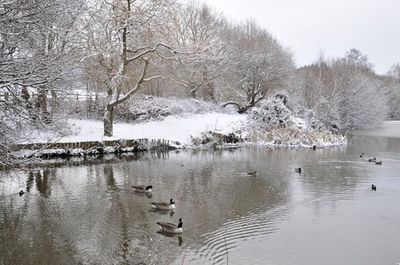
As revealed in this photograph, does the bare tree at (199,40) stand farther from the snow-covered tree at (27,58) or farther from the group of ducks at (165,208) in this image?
the snow-covered tree at (27,58)

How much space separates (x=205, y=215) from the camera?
15.9 m

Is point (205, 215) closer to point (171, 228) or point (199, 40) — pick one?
point (171, 228)

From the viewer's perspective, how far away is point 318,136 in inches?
1588

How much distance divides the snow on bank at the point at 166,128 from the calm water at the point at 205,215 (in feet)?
21.0

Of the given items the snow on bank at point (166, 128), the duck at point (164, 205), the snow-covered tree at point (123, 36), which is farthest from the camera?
the snow on bank at point (166, 128)

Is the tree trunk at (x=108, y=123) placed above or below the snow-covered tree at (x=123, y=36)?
below

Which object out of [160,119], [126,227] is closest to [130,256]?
[126,227]

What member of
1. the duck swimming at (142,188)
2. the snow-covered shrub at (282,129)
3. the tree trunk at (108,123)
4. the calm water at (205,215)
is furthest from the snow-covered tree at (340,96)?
the duck swimming at (142,188)

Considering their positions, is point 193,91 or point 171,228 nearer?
point 171,228

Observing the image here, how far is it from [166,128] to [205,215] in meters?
23.2

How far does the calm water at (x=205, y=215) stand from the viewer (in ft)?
40.0

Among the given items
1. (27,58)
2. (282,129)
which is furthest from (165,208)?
(282,129)

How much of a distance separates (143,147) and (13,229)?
20138 millimetres

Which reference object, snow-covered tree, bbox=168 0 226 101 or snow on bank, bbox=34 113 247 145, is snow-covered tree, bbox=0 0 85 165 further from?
snow-covered tree, bbox=168 0 226 101
